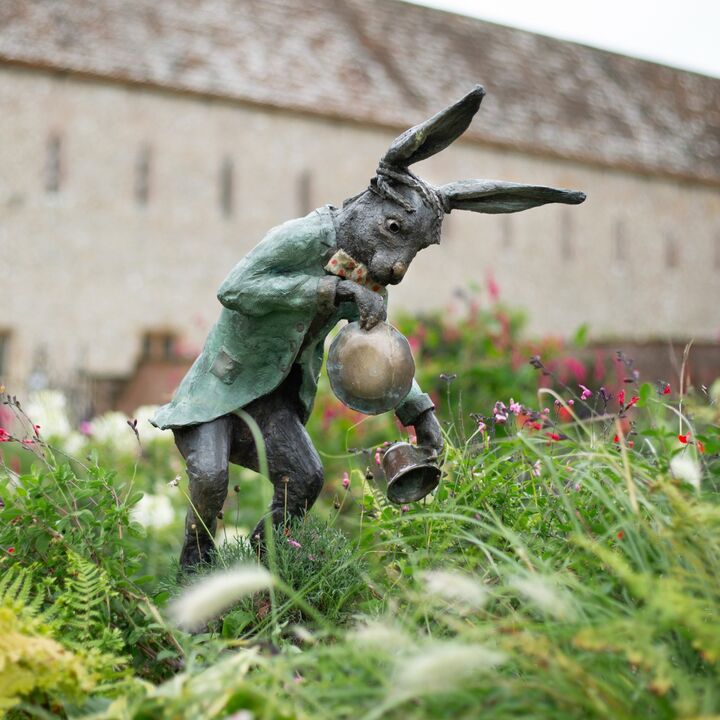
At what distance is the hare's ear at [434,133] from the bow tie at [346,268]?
0.31 metres

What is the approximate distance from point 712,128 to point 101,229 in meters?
16.5

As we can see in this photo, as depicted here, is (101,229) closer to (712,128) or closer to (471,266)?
(471,266)

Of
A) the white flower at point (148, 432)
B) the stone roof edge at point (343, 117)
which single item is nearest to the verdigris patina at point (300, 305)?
the white flower at point (148, 432)

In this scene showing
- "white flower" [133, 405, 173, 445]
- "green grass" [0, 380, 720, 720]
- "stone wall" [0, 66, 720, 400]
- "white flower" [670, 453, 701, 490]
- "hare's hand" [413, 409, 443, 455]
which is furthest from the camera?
"stone wall" [0, 66, 720, 400]

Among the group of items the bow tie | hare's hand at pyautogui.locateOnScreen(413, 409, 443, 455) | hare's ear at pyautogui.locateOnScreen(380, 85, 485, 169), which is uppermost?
hare's ear at pyautogui.locateOnScreen(380, 85, 485, 169)

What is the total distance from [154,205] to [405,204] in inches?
561

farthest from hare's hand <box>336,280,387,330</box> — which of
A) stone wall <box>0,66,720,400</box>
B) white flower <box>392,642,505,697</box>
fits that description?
stone wall <box>0,66,720,400</box>

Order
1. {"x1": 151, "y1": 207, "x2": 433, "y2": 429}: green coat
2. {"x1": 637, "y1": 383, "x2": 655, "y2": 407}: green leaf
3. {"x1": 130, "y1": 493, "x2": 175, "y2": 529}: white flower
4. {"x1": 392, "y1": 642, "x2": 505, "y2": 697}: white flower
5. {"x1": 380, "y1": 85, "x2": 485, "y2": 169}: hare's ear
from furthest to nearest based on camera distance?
{"x1": 130, "y1": 493, "x2": 175, "y2": 529}: white flower → {"x1": 637, "y1": 383, "x2": 655, "y2": 407}: green leaf → {"x1": 151, "y1": 207, "x2": 433, "y2": 429}: green coat → {"x1": 380, "y1": 85, "x2": 485, "y2": 169}: hare's ear → {"x1": 392, "y1": 642, "x2": 505, "y2": 697}: white flower

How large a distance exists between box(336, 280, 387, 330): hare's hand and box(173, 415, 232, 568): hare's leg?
1.93ft

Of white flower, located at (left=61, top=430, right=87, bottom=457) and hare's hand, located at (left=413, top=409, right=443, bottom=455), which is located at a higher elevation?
hare's hand, located at (left=413, top=409, right=443, bottom=455)

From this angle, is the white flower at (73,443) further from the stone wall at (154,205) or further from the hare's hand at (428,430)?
the stone wall at (154,205)

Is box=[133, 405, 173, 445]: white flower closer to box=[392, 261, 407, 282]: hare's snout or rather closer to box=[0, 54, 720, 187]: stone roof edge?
box=[392, 261, 407, 282]: hare's snout

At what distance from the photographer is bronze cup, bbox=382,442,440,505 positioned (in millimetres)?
2729

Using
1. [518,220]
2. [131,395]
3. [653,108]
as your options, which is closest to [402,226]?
[131,395]
